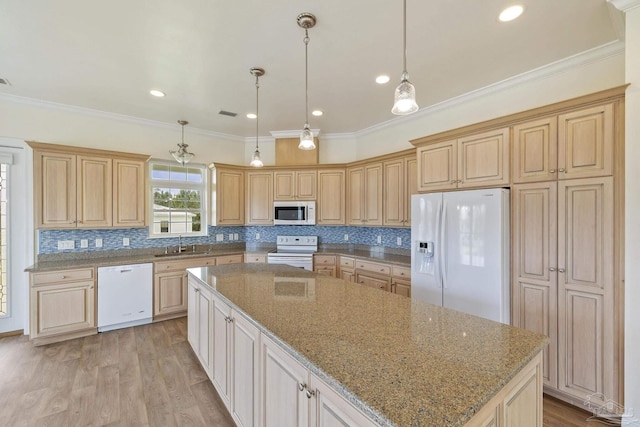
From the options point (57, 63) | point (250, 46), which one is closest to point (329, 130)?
point (250, 46)

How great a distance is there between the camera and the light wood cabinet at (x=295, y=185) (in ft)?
15.2

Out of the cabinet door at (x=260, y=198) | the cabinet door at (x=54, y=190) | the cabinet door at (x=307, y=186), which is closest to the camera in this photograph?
the cabinet door at (x=54, y=190)

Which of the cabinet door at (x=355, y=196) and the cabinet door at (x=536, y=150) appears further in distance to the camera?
the cabinet door at (x=355, y=196)

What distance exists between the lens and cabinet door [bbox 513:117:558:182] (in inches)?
87.7

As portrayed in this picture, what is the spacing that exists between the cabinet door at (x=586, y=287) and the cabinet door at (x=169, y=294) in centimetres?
428

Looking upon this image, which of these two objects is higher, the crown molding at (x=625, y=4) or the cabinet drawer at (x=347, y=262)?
the crown molding at (x=625, y=4)

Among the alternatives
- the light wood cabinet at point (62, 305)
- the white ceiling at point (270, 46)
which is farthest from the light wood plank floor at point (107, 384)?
the white ceiling at point (270, 46)

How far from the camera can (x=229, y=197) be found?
4.63 m

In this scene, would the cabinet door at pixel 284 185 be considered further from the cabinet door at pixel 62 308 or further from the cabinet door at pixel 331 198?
the cabinet door at pixel 62 308

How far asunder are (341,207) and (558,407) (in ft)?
10.7

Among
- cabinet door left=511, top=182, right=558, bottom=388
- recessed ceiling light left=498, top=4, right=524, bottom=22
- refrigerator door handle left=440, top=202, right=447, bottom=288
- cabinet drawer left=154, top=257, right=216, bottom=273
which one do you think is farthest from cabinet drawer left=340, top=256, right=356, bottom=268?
recessed ceiling light left=498, top=4, right=524, bottom=22

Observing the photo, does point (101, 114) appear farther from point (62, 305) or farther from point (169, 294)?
point (169, 294)

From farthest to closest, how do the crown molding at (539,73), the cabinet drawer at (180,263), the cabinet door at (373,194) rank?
the cabinet door at (373,194), the cabinet drawer at (180,263), the crown molding at (539,73)

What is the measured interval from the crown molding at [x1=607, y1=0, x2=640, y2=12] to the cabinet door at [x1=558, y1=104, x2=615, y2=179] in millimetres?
612
